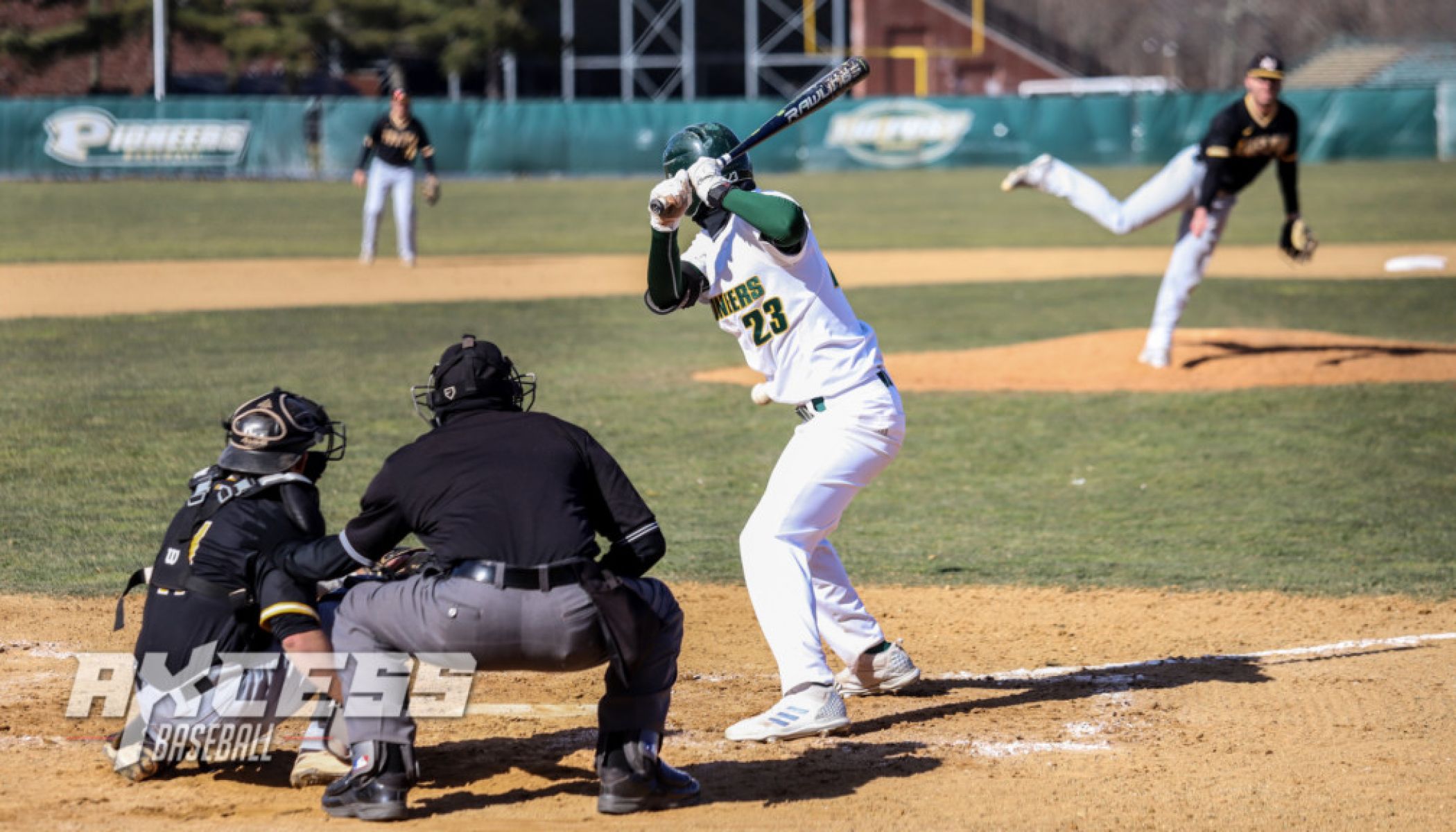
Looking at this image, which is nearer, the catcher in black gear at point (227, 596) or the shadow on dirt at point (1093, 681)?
the catcher in black gear at point (227, 596)

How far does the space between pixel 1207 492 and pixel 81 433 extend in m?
7.71

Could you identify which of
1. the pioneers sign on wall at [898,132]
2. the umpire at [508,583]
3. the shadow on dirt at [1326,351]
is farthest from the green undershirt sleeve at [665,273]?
the pioneers sign on wall at [898,132]

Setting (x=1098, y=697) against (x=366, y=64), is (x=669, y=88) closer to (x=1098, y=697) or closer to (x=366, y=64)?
(x=366, y=64)

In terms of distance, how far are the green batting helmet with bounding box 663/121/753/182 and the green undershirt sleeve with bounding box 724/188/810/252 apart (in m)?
0.33

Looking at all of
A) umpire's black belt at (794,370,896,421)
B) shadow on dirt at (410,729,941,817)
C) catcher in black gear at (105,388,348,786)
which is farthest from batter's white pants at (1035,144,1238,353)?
catcher in black gear at (105,388,348,786)

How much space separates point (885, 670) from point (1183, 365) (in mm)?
8100

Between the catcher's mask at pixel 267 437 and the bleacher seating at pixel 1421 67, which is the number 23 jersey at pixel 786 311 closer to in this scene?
the catcher's mask at pixel 267 437

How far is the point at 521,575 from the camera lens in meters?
4.44

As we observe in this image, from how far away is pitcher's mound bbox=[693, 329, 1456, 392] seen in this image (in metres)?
13.0

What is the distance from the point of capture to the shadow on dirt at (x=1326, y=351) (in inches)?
529

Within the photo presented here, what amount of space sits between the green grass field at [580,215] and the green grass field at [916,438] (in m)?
7.35

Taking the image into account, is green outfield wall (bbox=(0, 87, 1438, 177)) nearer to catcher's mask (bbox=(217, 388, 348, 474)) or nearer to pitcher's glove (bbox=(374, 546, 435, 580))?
catcher's mask (bbox=(217, 388, 348, 474))

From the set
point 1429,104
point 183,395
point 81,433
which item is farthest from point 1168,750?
point 1429,104

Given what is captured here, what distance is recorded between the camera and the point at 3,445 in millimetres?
10812
